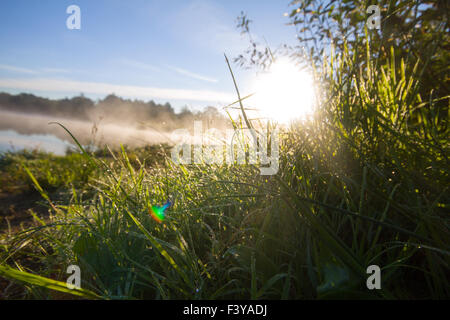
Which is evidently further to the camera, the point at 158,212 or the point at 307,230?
the point at 158,212

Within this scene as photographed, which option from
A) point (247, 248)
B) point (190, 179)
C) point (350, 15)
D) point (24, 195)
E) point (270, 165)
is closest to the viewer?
point (247, 248)

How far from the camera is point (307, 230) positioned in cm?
80

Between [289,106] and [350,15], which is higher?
[350,15]

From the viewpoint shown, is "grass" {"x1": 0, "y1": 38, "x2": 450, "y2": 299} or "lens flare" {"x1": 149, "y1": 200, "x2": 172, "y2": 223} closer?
"grass" {"x1": 0, "y1": 38, "x2": 450, "y2": 299}

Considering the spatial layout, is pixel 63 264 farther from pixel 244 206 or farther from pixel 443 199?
pixel 443 199

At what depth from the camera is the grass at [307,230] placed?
2.28ft

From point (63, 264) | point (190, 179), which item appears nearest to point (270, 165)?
point (190, 179)

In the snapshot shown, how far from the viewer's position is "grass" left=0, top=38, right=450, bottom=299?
69cm

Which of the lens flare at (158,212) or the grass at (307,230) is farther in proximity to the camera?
the lens flare at (158,212)

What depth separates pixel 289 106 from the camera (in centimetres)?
119
